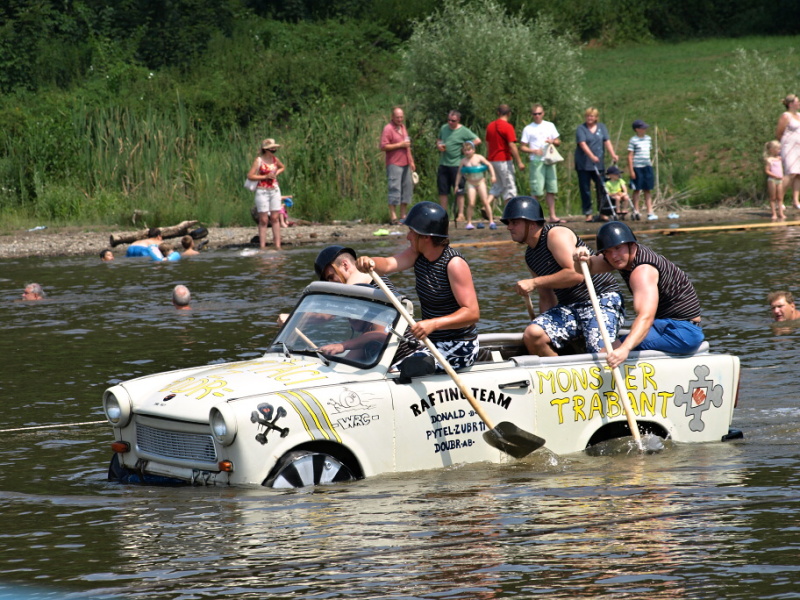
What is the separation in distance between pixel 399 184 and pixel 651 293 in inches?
679

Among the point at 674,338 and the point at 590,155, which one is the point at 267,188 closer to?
the point at 590,155

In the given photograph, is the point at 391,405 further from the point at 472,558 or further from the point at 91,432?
the point at 91,432

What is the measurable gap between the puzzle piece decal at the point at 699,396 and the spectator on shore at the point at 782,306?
539 cm

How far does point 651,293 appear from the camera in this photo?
9219 mm

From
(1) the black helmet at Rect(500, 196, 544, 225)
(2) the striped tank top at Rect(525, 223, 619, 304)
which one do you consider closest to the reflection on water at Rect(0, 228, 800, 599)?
(2) the striped tank top at Rect(525, 223, 619, 304)

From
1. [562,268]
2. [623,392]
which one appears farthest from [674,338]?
[562,268]

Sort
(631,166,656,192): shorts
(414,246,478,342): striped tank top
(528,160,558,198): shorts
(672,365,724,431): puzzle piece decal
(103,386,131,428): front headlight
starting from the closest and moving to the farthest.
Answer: (103,386,131,428): front headlight, (414,246,478,342): striped tank top, (672,365,724,431): puzzle piece decal, (528,160,558,198): shorts, (631,166,656,192): shorts

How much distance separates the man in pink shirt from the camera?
25.5 m

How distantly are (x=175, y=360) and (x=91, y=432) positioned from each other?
2974 mm

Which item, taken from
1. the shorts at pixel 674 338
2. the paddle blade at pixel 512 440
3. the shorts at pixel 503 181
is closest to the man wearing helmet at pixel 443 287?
the paddle blade at pixel 512 440

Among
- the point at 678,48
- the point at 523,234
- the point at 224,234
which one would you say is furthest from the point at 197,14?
the point at 523,234

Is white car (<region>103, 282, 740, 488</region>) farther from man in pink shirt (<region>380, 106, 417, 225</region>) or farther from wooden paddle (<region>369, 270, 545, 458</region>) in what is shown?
man in pink shirt (<region>380, 106, 417, 225</region>)

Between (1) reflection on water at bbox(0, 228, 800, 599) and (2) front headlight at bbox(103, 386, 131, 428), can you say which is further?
(2) front headlight at bbox(103, 386, 131, 428)

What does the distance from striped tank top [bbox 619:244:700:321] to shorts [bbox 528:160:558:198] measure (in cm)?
1634
